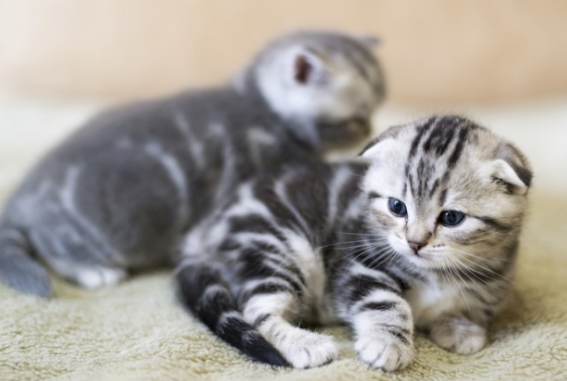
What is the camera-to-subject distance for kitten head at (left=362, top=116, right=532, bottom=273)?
3.74ft

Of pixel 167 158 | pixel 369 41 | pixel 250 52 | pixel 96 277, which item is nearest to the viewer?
pixel 96 277

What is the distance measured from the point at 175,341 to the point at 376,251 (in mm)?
432

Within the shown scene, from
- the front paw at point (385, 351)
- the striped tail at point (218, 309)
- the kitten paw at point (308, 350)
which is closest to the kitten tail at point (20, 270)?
the striped tail at point (218, 309)

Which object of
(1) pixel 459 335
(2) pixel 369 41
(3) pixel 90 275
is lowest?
(3) pixel 90 275

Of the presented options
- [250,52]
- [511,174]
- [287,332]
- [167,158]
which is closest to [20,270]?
[167,158]

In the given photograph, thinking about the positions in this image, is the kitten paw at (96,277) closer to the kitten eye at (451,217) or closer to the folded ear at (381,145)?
the folded ear at (381,145)

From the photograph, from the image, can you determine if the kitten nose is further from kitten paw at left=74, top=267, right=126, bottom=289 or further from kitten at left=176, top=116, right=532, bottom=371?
kitten paw at left=74, top=267, right=126, bottom=289

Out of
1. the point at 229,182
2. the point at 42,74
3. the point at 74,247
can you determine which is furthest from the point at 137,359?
the point at 42,74

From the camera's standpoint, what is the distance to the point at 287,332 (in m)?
1.17

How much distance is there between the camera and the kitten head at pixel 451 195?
1139 mm

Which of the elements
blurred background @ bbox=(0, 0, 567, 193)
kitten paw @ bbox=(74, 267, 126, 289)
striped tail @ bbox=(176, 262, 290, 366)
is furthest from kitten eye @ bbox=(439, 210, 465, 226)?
blurred background @ bbox=(0, 0, 567, 193)

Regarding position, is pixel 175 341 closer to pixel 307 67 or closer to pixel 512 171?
pixel 512 171

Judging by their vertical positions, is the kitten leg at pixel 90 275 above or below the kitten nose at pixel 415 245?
below

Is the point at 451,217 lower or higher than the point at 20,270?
higher
